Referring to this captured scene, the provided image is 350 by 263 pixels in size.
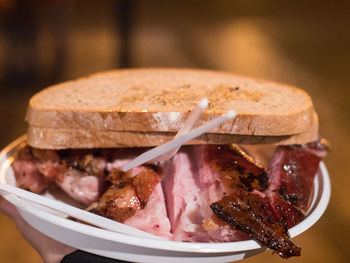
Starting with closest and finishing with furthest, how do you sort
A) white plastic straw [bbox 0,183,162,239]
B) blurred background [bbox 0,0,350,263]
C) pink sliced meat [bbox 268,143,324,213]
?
white plastic straw [bbox 0,183,162,239] < pink sliced meat [bbox 268,143,324,213] < blurred background [bbox 0,0,350,263]

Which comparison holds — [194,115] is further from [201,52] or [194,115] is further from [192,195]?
[201,52]

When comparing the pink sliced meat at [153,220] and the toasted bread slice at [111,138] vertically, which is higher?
the toasted bread slice at [111,138]

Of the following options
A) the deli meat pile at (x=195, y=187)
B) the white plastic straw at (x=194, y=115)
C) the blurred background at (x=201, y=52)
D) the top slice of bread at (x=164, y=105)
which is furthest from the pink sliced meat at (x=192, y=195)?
the blurred background at (x=201, y=52)

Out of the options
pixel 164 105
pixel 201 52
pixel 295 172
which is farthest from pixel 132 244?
pixel 201 52

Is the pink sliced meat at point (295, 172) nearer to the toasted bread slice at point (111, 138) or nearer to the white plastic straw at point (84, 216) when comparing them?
the toasted bread slice at point (111, 138)

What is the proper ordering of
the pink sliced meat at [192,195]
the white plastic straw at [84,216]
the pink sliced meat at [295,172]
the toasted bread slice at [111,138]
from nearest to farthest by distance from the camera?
the white plastic straw at [84,216] → the pink sliced meat at [192,195] → the pink sliced meat at [295,172] → the toasted bread slice at [111,138]

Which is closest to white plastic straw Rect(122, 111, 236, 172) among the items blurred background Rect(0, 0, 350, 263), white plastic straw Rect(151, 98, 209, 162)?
white plastic straw Rect(151, 98, 209, 162)

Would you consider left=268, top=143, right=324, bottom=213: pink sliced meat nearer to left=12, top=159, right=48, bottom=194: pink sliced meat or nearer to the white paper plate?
the white paper plate
